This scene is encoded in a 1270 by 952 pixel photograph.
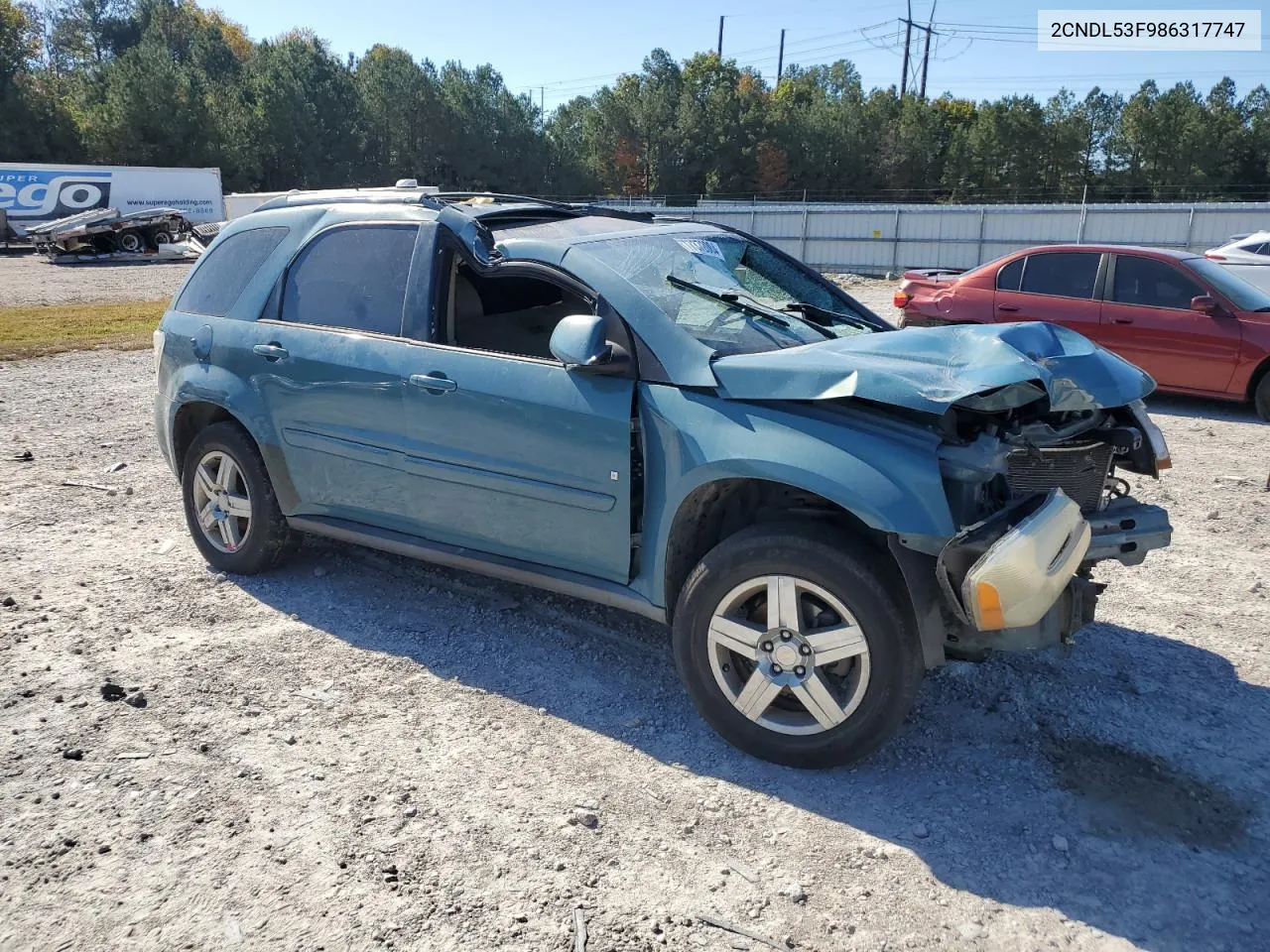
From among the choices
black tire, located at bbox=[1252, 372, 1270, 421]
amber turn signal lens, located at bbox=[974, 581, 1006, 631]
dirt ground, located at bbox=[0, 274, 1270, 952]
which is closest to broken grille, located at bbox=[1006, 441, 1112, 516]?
amber turn signal lens, located at bbox=[974, 581, 1006, 631]

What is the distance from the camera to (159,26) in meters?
78.6

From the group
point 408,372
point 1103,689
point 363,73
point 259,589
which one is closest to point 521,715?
point 408,372

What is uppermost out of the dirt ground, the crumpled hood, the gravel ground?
the crumpled hood

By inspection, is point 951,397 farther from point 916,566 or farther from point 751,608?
point 751,608

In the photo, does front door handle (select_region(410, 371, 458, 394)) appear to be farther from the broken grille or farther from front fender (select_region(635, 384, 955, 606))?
the broken grille

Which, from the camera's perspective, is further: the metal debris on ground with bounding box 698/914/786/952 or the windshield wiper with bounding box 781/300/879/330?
the windshield wiper with bounding box 781/300/879/330

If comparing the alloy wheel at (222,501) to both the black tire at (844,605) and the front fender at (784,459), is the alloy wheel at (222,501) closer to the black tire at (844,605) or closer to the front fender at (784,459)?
the front fender at (784,459)

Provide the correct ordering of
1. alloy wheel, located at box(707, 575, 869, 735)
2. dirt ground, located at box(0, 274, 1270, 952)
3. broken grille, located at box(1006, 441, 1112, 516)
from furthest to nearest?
broken grille, located at box(1006, 441, 1112, 516), alloy wheel, located at box(707, 575, 869, 735), dirt ground, located at box(0, 274, 1270, 952)

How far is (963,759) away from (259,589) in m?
3.48

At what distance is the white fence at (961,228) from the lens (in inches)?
893

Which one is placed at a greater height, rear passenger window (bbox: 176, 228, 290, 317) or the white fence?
the white fence

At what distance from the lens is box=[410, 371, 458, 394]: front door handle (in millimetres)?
4012

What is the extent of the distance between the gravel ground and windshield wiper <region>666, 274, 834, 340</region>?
1862 centimetres

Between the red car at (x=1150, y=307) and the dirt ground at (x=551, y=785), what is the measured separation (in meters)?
4.65
